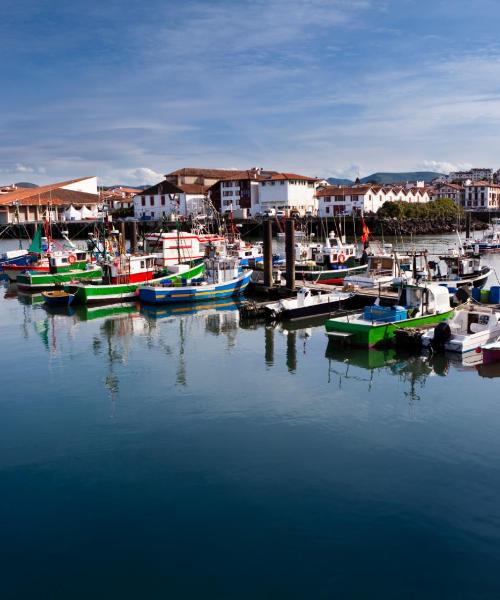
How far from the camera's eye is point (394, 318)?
19.5 m

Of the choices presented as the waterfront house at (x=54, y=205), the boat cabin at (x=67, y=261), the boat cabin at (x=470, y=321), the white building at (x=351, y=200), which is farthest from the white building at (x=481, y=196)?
the boat cabin at (x=470, y=321)

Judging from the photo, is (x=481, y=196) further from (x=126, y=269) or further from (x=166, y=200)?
(x=126, y=269)

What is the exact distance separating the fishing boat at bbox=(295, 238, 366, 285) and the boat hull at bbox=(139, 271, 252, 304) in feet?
12.9

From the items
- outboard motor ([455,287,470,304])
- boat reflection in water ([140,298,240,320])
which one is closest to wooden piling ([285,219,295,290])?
boat reflection in water ([140,298,240,320])

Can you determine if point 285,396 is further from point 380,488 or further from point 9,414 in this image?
point 9,414

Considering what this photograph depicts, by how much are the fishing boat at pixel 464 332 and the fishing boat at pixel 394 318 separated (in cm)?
76

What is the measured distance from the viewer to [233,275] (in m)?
30.7

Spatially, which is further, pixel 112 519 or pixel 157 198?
pixel 157 198

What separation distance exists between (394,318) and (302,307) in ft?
18.4

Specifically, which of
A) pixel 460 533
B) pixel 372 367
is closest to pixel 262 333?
pixel 372 367

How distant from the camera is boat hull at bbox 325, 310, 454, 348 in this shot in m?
18.9

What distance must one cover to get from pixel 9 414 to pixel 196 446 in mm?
5111

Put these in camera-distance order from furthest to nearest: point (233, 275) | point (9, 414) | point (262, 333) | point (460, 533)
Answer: point (233, 275) → point (262, 333) → point (9, 414) → point (460, 533)

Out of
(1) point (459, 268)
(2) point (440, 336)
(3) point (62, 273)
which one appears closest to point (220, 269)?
(3) point (62, 273)
